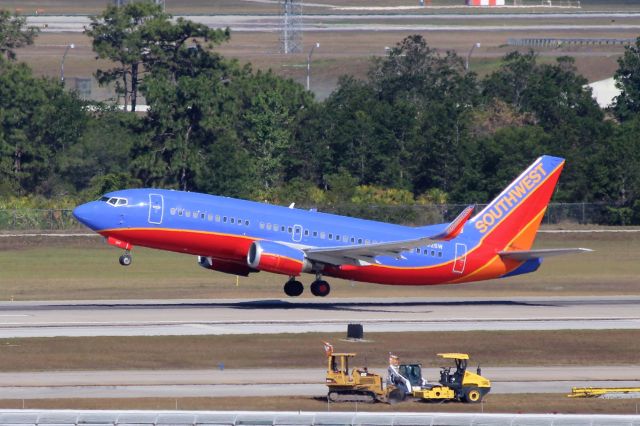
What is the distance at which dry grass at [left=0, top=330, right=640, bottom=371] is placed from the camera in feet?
141

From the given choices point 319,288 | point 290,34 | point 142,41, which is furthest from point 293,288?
point 290,34

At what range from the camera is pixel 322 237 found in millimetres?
60406

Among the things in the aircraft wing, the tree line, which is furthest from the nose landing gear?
the tree line

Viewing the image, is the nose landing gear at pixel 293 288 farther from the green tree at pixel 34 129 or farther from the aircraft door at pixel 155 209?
the green tree at pixel 34 129

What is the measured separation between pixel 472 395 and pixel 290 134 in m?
85.3

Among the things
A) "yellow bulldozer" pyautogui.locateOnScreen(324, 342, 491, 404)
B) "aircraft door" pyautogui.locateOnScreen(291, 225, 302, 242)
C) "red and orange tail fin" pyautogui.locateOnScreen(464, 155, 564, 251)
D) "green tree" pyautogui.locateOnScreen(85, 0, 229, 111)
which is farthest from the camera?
"green tree" pyautogui.locateOnScreen(85, 0, 229, 111)

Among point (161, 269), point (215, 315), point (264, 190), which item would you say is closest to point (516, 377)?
point (215, 315)

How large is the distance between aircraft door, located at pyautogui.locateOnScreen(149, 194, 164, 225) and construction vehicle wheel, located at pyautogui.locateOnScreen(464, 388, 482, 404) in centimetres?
2438

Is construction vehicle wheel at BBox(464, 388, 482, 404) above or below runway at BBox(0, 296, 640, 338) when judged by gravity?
below

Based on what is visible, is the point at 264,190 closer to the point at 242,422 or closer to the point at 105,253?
the point at 105,253

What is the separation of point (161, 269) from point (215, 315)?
2302 cm

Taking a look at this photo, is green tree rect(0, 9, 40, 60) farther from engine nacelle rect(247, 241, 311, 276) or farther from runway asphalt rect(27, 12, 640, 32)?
engine nacelle rect(247, 241, 311, 276)

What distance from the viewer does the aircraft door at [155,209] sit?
57.4m

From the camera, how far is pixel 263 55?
15812 cm
